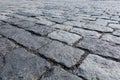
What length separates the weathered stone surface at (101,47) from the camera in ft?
5.07

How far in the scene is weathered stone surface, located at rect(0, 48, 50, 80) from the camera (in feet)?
3.89

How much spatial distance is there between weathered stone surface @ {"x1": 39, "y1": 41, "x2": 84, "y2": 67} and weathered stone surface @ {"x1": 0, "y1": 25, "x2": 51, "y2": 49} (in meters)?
0.13

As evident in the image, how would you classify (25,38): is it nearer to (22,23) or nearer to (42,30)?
(42,30)

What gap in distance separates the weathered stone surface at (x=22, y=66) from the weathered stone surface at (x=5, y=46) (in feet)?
0.29

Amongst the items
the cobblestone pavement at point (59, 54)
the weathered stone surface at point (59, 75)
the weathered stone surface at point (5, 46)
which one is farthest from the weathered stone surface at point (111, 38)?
the weathered stone surface at point (5, 46)

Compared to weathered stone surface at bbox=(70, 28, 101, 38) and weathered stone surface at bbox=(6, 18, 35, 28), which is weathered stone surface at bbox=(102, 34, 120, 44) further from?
weathered stone surface at bbox=(6, 18, 35, 28)

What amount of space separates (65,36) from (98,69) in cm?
85

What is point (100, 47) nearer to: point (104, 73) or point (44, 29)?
point (104, 73)

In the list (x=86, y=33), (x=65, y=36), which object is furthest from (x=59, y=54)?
(x=86, y=33)

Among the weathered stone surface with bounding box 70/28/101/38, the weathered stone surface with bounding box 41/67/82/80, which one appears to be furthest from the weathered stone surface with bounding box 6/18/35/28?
the weathered stone surface with bounding box 41/67/82/80

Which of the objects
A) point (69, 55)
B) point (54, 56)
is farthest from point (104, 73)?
point (54, 56)

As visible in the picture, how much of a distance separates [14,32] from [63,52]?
3.24ft

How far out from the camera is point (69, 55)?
150cm

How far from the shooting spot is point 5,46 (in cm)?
169
